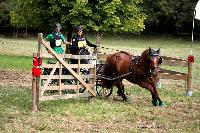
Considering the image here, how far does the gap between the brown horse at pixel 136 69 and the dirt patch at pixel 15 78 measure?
4.22 meters

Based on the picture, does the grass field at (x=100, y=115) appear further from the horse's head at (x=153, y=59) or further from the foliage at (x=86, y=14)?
the foliage at (x=86, y=14)

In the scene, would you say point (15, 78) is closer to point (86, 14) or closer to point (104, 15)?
point (86, 14)

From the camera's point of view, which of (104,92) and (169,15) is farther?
(169,15)

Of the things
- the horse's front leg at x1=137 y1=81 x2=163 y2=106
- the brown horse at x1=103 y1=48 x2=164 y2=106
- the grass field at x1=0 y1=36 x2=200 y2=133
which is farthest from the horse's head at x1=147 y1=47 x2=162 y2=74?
Answer: the grass field at x1=0 y1=36 x2=200 y2=133

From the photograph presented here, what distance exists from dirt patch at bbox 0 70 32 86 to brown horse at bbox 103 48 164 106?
422cm

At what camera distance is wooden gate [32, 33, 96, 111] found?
37.9ft

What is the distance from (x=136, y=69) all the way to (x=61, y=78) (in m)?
2.40

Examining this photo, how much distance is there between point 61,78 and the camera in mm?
12297

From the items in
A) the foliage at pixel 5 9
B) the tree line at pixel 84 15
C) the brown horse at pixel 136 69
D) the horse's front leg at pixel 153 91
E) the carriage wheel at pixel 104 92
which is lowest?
the carriage wheel at pixel 104 92

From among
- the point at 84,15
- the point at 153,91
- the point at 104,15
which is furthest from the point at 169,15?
the point at 153,91

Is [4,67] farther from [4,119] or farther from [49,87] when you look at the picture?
[4,119]

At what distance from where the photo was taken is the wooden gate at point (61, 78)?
11.6 metres

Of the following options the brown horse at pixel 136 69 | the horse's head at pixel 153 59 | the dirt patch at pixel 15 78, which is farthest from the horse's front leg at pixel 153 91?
the dirt patch at pixel 15 78

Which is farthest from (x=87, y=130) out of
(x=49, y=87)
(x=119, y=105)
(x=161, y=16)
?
(x=161, y=16)
